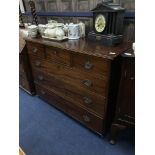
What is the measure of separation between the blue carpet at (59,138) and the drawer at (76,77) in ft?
1.79

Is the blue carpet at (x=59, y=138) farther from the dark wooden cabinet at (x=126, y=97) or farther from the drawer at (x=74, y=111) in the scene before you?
the dark wooden cabinet at (x=126, y=97)

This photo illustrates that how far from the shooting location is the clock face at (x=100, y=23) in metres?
1.31

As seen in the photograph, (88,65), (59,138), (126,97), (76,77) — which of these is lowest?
(59,138)

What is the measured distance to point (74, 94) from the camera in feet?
5.10

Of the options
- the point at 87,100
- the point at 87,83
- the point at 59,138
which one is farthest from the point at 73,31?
the point at 59,138

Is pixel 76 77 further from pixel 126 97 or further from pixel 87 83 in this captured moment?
pixel 126 97

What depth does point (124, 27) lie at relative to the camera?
143 cm

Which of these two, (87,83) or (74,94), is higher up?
(87,83)

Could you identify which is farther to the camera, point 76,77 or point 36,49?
point 36,49

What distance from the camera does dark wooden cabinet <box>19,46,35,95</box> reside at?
2.00 meters

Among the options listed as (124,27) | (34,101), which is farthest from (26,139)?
(124,27)

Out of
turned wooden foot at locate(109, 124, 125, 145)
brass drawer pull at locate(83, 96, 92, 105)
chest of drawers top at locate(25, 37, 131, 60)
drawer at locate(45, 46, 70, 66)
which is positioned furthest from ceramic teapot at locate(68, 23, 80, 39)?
turned wooden foot at locate(109, 124, 125, 145)

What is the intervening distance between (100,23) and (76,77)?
52 cm

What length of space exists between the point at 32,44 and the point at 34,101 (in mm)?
844
